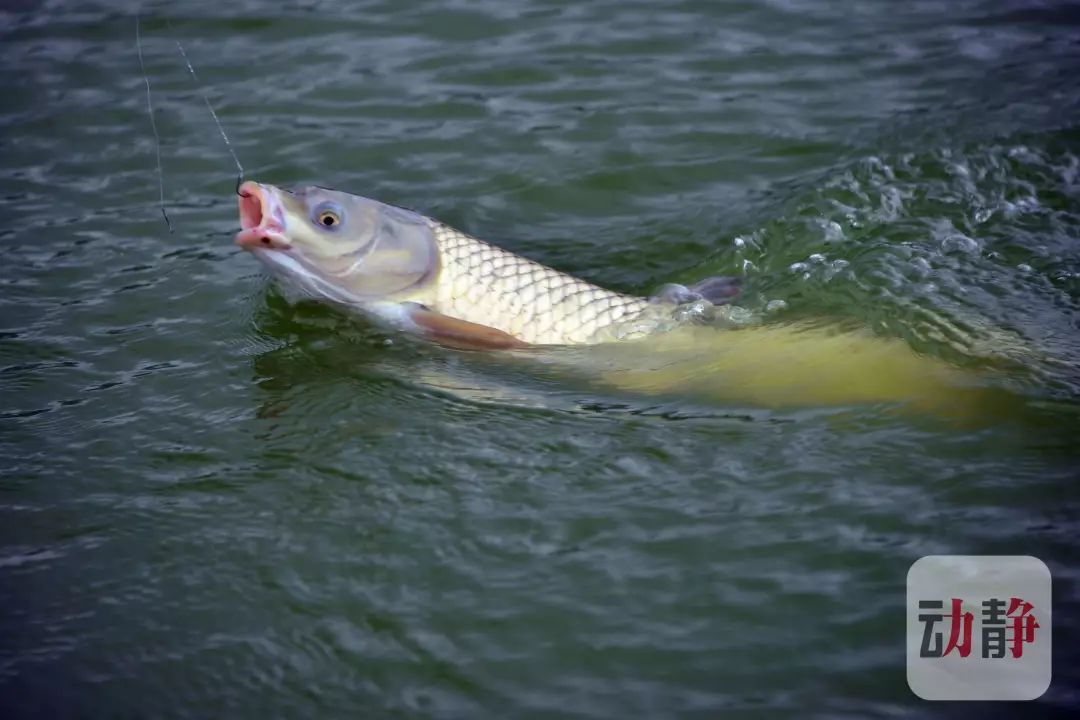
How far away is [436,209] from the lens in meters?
6.50

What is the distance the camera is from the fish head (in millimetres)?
5324

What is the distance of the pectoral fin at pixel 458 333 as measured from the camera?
520 centimetres

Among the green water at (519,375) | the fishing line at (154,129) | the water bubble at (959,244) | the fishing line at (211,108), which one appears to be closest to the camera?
the green water at (519,375)

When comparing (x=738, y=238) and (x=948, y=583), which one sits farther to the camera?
(x=738, y=238)

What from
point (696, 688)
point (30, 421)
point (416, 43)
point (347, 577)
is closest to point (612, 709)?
point (696, 688)

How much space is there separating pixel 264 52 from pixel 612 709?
5639 mm

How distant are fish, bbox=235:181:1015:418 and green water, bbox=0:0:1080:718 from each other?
0.45 ft

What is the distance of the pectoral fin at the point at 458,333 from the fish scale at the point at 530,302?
39 millimetres

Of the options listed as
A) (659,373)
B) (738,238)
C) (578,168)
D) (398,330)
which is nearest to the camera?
(659,373)

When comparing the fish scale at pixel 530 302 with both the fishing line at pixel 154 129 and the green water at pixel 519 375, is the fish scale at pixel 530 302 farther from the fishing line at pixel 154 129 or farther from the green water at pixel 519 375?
the fishing line at pixel 154 129

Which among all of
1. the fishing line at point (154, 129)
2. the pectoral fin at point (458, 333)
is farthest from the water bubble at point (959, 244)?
the fishing line at point (154, 129)

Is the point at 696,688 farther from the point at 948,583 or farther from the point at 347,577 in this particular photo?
the point at 347,577

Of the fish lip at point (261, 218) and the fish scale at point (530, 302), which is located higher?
the fish lip at point (261, 218)

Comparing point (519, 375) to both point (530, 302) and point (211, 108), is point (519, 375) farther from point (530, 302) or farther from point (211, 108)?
point (211, 108)
